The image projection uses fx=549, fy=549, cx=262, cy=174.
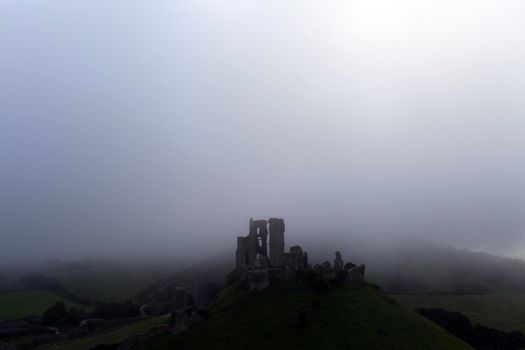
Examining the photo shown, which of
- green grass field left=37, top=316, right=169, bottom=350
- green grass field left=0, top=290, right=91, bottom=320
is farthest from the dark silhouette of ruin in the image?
green grass field left=0, top=290, right=91, bottom=320

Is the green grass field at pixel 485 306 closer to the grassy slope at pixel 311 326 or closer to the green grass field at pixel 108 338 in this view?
the grassy slope at pixel 311 326

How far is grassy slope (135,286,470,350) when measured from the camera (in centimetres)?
5644

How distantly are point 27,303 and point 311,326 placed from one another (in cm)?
13711

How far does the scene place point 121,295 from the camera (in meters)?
182

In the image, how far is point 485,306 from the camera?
385 feet

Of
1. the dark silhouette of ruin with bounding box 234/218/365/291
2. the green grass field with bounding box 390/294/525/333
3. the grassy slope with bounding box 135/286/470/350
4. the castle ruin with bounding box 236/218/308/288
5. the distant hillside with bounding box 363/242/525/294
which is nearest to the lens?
the grassy slope with bounding box 135/286/470/350

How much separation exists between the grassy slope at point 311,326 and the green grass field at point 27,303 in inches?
4068

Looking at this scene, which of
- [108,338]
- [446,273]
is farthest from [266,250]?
[446,273]

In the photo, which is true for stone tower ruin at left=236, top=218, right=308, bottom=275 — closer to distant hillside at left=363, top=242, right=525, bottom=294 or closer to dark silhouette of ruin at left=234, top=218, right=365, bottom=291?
dark silhouette of ruin at left=234, top=218, right=365, bottom=291

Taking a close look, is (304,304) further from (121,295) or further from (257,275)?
(121,295)

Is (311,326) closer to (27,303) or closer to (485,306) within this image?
(485,306)

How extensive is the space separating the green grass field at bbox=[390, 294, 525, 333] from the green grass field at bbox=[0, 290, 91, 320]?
93048 mm

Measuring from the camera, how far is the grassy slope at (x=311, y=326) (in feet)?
185

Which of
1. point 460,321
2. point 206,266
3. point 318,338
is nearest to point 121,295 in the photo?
point 206,266
